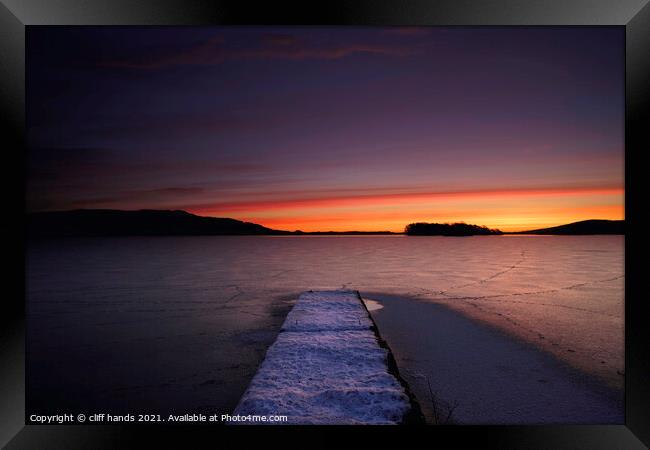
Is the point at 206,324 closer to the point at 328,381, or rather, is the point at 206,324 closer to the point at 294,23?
the point at 328,381

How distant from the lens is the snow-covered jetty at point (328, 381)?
5.46 ft

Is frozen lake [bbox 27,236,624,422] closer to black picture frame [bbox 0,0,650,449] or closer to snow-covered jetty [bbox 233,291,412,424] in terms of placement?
Result: snow-covered jetty [bbox 233,291,412,424]

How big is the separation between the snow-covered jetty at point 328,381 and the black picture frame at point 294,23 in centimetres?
12

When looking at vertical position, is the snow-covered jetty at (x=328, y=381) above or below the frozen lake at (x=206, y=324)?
above

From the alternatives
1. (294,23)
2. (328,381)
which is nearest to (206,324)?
(328,381)

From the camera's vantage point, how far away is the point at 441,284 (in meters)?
6.47

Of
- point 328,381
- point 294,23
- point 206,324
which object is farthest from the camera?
point 206,324

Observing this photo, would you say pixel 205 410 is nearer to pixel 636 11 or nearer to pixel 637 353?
pixel 637 353

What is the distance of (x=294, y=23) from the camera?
1.75 meters

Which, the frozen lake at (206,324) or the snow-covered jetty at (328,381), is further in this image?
the frozen lake at (206,324)

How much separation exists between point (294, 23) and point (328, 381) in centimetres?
169

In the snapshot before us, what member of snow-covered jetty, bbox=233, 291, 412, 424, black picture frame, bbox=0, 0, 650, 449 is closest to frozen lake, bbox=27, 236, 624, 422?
snow-covered jetty, bbox=233, 291, 412, 424

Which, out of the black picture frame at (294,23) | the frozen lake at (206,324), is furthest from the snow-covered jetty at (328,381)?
the frozen lake at (206,324)

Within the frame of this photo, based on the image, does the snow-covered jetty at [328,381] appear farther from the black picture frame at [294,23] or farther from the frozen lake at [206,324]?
the frozen lake at [206,324]
